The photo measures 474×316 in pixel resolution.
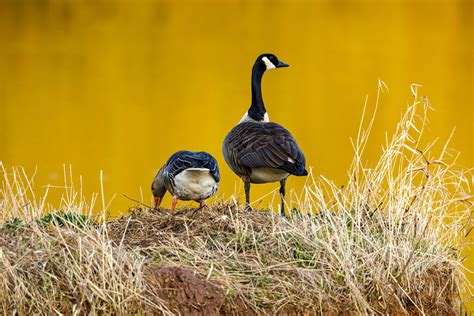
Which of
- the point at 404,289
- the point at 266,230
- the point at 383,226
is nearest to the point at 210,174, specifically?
the point at 266,230

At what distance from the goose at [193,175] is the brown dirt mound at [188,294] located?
1.79 meters

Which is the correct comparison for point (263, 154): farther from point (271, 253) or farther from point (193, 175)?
point (271, 253)

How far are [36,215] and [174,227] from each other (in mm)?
1277

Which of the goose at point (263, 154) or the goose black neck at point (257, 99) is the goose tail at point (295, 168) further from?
the goose black neck at point (257, 99)

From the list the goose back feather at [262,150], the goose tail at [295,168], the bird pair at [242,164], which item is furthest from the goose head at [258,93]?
the goose tail at [295,168]

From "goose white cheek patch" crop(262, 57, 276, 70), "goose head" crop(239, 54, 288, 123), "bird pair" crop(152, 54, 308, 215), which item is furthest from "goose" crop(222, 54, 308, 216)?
"goose white cheek patch" crop(262, 57, 276, 70)

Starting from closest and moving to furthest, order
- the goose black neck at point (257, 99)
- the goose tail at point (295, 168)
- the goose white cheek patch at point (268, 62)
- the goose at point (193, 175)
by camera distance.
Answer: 1. the goose at point (193, 175)
2. the goose tail at point (295, 168)
3. the goose black neck at point (257, 99)
4. the goose white cheek patch at point (268, 62)

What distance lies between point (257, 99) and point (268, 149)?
193cm

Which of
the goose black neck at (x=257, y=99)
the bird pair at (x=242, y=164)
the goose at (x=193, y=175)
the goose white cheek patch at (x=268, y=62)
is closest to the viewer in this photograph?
the goose at (x=193, y=175)

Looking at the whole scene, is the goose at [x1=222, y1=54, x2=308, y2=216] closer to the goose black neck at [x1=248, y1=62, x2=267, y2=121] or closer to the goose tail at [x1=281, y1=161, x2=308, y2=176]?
the goose tail at [x1=281, y1=161, x2=308, y2=176]

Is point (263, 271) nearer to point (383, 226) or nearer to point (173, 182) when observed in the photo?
point (383, 226)

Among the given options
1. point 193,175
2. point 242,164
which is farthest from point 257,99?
point 193,175

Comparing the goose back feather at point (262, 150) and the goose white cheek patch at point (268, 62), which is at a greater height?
the goose white cheek patch at point (268, 62)

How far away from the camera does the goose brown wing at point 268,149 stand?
8836 millimetres
